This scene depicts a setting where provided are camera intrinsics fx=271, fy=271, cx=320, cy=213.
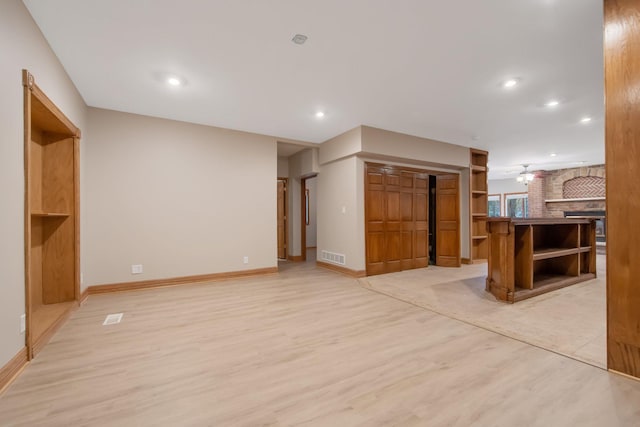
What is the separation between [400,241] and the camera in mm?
5578

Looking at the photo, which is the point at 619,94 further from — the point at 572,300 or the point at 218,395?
the point at 218,395

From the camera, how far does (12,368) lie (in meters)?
1.86

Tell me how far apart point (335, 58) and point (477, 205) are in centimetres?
543

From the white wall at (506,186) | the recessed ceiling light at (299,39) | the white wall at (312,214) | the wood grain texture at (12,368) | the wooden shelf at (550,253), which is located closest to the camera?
the wood grain texture at (12,368)

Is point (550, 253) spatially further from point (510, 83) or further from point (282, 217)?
point (282, 217)

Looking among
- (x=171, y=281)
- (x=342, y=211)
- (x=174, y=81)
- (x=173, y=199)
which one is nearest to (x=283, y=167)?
(x=342, y=211)

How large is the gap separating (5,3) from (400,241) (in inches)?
223

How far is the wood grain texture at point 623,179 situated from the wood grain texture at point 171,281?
456 centimetres

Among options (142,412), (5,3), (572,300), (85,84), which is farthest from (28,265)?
(572,300)

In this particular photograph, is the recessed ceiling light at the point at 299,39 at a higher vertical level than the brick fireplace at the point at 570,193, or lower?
higher

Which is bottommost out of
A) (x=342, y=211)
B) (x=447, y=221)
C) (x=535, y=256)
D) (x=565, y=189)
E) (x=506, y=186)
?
(x=535, y=256)

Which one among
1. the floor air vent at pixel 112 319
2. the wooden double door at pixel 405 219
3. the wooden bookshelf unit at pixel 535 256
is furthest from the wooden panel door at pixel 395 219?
the floor air vent at pixel 112 319

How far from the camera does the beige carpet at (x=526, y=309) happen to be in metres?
2.41

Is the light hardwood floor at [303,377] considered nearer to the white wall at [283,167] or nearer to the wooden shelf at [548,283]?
the wooden shelf at [548,283]
